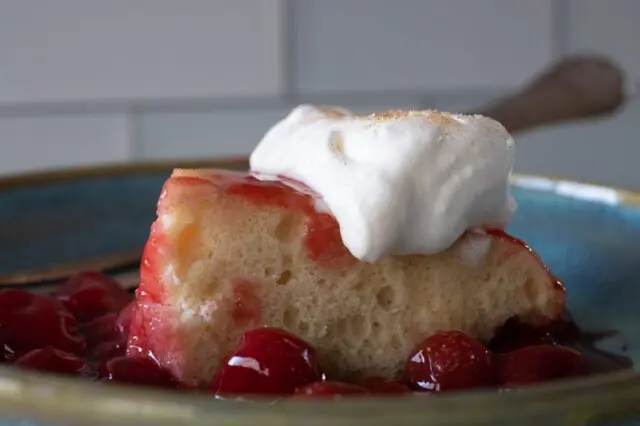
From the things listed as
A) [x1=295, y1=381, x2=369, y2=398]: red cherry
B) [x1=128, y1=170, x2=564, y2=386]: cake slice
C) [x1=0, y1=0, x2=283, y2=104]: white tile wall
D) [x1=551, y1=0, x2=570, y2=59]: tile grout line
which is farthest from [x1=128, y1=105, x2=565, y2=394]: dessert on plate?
[x1=551, y1=0, x2=570, y2=59]: tile grout line

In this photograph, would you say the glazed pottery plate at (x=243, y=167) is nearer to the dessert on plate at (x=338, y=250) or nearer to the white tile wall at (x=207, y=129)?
the dessert on plate at (x=338, y=250)

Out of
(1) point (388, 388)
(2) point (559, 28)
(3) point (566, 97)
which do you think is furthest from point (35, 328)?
(2) point (559, 28)

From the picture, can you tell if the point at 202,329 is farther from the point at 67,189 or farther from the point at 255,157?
the point at 67,189

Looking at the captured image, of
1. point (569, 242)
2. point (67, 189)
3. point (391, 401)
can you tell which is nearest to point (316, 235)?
point (391, 401)

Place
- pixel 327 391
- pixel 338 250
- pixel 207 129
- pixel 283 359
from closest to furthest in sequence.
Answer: pixel 327 391
pixel 283 359
pixel 338 250
pixel 207 129

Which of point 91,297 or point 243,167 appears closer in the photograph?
point 91,297

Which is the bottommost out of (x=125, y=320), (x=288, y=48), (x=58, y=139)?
(x=58, y=139)

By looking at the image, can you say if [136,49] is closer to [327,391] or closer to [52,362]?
[52,362]

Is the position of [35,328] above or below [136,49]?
below

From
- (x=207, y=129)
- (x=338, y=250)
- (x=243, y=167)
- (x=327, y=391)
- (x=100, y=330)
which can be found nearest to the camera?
(x=327, y=391)
